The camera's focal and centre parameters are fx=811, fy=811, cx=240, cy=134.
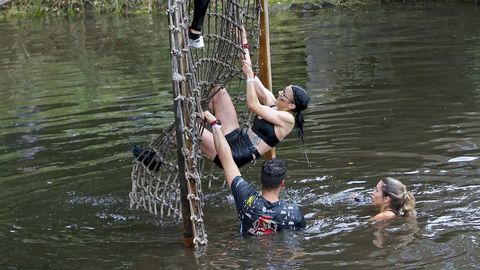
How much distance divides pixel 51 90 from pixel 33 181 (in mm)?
5508

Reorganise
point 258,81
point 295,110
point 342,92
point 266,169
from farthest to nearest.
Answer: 1. point 342,92
2. point 258,81
3. point 295,110
4. point 266,169

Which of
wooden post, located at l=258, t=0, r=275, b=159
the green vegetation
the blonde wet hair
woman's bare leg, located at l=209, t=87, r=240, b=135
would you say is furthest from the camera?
the green vegetation

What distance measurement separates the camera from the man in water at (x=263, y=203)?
6328 mm

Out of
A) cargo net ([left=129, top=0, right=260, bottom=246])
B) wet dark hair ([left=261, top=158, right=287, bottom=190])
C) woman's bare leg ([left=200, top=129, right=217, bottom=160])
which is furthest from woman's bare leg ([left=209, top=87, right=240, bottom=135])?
wet dark hair ([left=261, top=158, right=287, bottom=190])

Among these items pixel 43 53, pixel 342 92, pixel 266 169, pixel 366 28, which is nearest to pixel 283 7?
pixel 366 28

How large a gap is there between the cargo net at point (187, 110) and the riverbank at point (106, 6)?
17.4m

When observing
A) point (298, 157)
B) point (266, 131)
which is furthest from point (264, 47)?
point (298, 157)

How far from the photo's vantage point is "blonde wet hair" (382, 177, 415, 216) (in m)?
6.83

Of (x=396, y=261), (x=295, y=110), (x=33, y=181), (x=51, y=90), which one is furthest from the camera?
(x=51, y=90)

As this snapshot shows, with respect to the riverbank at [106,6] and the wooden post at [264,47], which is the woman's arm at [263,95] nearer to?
the wooden post at [264,47]

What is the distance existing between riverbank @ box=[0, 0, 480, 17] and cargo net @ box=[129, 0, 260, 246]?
57.0ft

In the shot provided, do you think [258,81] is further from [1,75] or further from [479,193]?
[1,75]

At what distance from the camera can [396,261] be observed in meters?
5.80

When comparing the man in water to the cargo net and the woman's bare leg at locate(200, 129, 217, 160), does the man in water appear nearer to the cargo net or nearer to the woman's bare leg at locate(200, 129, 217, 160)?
the cargo net
